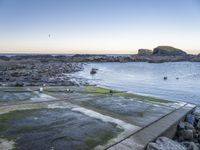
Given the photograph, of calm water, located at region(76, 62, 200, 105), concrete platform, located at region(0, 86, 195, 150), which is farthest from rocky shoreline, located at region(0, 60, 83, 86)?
concrete platform, located at region(0, 86, 195, 150)

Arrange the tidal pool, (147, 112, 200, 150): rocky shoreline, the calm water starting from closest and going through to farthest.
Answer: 1. the tidal pool
2. (147, 112, 200, 150): rocky shoreline
3. the calm water

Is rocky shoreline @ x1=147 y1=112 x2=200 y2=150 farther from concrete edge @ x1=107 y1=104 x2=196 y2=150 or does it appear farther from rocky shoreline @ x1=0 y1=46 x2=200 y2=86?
rocky shoreline @ x1=0 y1=46 x2=200 y2=86

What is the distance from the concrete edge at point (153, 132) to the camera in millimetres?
6825

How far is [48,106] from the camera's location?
11.4 m

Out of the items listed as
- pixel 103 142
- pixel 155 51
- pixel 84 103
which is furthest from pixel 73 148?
pixel 155 51

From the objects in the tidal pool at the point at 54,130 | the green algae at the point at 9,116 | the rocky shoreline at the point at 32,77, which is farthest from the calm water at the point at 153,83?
the green algae at the point at 9,116

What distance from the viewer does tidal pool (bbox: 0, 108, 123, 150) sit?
6.69 meters

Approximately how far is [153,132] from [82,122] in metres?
3.00

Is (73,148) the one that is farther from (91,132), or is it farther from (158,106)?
(158,106)

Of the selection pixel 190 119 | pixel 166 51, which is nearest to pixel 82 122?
pixel 190 119

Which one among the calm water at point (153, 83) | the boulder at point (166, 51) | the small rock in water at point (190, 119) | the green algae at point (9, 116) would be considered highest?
the boulder at point (166, 51)

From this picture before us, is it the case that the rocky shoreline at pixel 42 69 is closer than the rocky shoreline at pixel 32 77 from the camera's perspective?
No

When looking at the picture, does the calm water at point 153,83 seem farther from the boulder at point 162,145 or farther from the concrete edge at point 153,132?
the boulder at point 162,145

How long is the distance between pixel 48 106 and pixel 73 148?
532 centimetres
